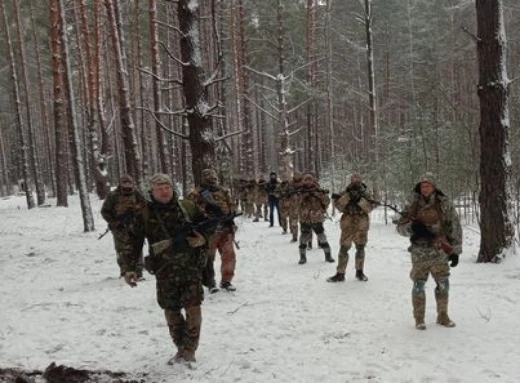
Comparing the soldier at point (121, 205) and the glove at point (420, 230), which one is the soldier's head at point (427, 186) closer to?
the glove at point (420, 230)

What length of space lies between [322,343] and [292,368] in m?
0.81

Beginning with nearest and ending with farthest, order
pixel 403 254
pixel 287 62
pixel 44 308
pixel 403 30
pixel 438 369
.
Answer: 1. pixel 438 369
2. pixel 44 308
3. pixel 403 254
4. pixel 287 62
5. pixel 403 30

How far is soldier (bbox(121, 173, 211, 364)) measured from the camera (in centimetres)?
493

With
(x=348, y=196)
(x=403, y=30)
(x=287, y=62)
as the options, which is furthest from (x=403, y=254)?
(x=403, y=30)

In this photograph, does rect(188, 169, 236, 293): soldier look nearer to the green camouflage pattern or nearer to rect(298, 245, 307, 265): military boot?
the green camouflage pattern

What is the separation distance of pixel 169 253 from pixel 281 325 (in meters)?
2.27

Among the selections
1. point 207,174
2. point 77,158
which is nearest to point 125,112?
point 77,158

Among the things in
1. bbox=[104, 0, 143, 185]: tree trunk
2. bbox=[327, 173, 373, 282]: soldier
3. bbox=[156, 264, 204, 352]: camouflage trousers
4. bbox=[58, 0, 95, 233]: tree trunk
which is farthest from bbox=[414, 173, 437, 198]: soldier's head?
bbox=[58, 0, 95, 233]: tree trunk

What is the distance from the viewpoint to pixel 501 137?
870cm

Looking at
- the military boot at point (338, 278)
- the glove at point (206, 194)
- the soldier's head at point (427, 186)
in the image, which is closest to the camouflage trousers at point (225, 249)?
the glove at point (206, 194)

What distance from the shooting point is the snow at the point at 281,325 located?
199 inches

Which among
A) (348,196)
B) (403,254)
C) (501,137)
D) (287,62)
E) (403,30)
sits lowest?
(403,254)

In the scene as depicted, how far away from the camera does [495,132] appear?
28.7 feet

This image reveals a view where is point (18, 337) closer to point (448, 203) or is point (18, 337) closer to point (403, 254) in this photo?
point (448, 203)
